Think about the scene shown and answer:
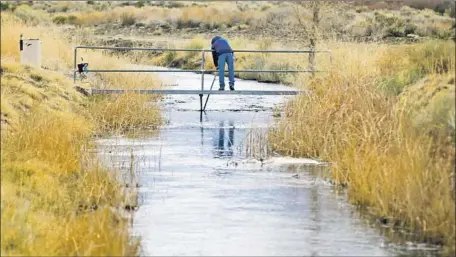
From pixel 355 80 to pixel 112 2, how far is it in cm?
8589

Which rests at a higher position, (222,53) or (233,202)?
(222,53)

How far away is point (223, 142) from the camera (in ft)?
73.4

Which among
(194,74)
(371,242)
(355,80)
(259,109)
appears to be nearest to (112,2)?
(194,74)

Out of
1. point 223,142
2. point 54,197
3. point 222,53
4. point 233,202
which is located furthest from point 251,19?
point 54,197

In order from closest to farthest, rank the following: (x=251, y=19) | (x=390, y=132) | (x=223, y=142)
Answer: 1. (x=390, y=132)
2. (x=223, y=142)
3. (x=251, y=19)

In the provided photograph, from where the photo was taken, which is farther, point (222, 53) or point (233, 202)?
point (222, 53)

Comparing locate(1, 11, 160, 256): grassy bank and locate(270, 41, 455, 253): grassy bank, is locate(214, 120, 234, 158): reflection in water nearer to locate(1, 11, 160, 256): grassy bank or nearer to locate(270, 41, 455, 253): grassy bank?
locate(270, 41, 455, 253): grassy bank

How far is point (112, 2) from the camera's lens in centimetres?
10481

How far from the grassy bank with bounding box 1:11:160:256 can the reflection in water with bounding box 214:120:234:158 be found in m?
1.48

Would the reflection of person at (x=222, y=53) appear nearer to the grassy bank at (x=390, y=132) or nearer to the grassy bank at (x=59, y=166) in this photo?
the grassy bank at (x=59, y=166)

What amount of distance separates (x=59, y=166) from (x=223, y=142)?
21.2ft

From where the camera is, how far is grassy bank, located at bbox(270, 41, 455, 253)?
44.4 ft

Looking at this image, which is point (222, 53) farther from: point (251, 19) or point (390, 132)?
point (251, 19)

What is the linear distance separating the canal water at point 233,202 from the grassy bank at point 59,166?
50cm
